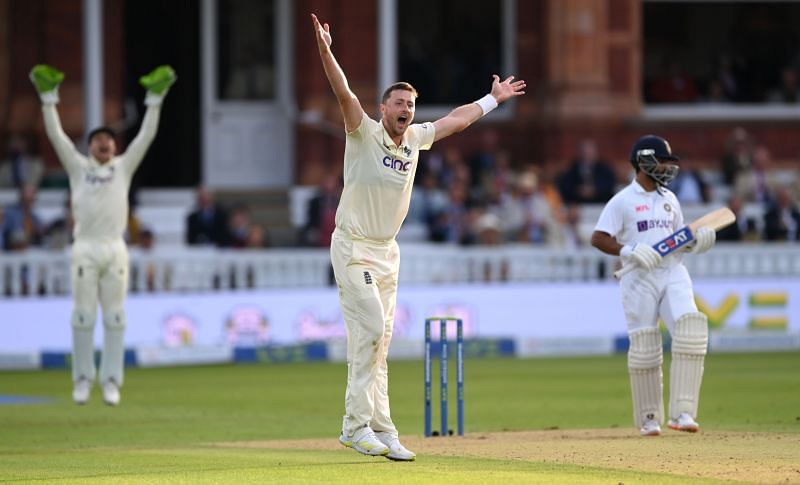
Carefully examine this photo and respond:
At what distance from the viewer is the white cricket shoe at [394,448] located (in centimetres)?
912

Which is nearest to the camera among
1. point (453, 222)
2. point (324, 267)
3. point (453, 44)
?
point (324, 267)

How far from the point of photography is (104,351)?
1333 centimetres

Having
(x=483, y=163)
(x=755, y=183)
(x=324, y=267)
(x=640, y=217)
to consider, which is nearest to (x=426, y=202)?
(x=483, y=163)

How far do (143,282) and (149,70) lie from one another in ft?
15.4

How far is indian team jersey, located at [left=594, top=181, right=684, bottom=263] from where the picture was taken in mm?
10922

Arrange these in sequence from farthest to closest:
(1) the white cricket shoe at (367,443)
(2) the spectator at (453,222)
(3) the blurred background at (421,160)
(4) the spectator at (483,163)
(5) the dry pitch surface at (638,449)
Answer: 1. (4) the spectator at (483,163)
2. (2) the spectator at (453,222)
3. (3) the blurred background at (421,160)
4. (1) the white cricket shoe at (367,443)
5. (5) the dry pitch surface at (638,449)

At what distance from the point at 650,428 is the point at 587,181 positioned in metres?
10.3

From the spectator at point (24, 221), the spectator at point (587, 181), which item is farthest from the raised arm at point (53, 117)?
the spectator at point (587, 181)

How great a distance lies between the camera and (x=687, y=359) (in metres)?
10.7

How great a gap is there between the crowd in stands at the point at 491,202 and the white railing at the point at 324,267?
40 cm

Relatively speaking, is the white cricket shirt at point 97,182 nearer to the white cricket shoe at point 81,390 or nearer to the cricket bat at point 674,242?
the white cricket shoe at point 81,390

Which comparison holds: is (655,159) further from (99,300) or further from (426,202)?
(426,202)

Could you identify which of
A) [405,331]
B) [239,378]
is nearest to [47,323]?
[239,378]

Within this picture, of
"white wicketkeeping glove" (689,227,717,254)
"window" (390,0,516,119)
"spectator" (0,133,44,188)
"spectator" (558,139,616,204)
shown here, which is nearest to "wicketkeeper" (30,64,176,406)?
"white wicketkeeping glove" (689,227,717,254)
